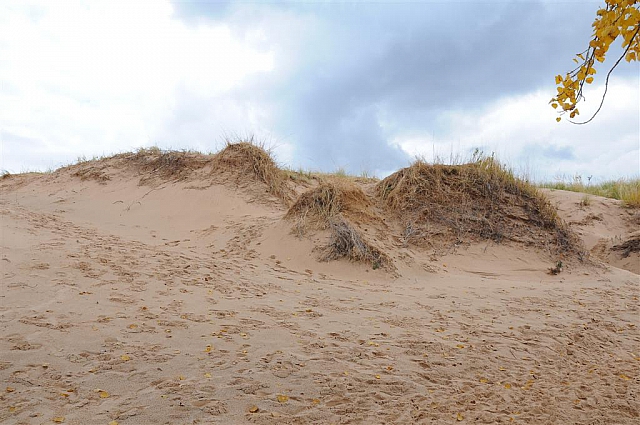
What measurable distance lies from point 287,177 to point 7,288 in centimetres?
792

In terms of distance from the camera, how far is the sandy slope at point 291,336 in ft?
11.3

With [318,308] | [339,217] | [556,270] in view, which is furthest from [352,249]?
[556,270]

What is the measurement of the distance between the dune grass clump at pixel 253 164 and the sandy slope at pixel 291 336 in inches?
121

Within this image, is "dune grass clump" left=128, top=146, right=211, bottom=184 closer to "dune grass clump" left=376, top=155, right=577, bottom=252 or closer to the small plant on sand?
"dune grass clump" left=376, top=155, right=577, bottom=252

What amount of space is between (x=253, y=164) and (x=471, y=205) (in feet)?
15.8

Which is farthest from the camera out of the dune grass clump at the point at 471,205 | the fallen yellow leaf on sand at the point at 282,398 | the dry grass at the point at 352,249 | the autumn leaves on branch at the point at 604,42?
the dune grass clump at the point at 471,205

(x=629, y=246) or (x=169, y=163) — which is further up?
(x=169, y=163)

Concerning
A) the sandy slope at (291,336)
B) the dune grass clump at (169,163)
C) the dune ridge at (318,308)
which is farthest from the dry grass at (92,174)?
the sandy slope at (291,336)

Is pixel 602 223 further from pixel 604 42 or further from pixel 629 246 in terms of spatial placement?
pixel 604 42

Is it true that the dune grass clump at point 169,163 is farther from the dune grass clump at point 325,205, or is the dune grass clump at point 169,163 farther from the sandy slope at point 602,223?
the sandy slope at point 602,223

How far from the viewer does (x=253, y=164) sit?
11266 mm

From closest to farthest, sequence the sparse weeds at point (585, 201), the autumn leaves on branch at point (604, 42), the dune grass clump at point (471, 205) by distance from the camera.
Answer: the autumn leaves on branch at point (604, 42) → the dune grass clump at point (471, 205) → the sparse weeds at point (585, 201)

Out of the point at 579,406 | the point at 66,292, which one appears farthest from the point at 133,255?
the point at 579,406

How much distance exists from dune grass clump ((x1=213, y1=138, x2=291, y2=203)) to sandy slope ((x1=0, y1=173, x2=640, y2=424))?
10.1 ft
